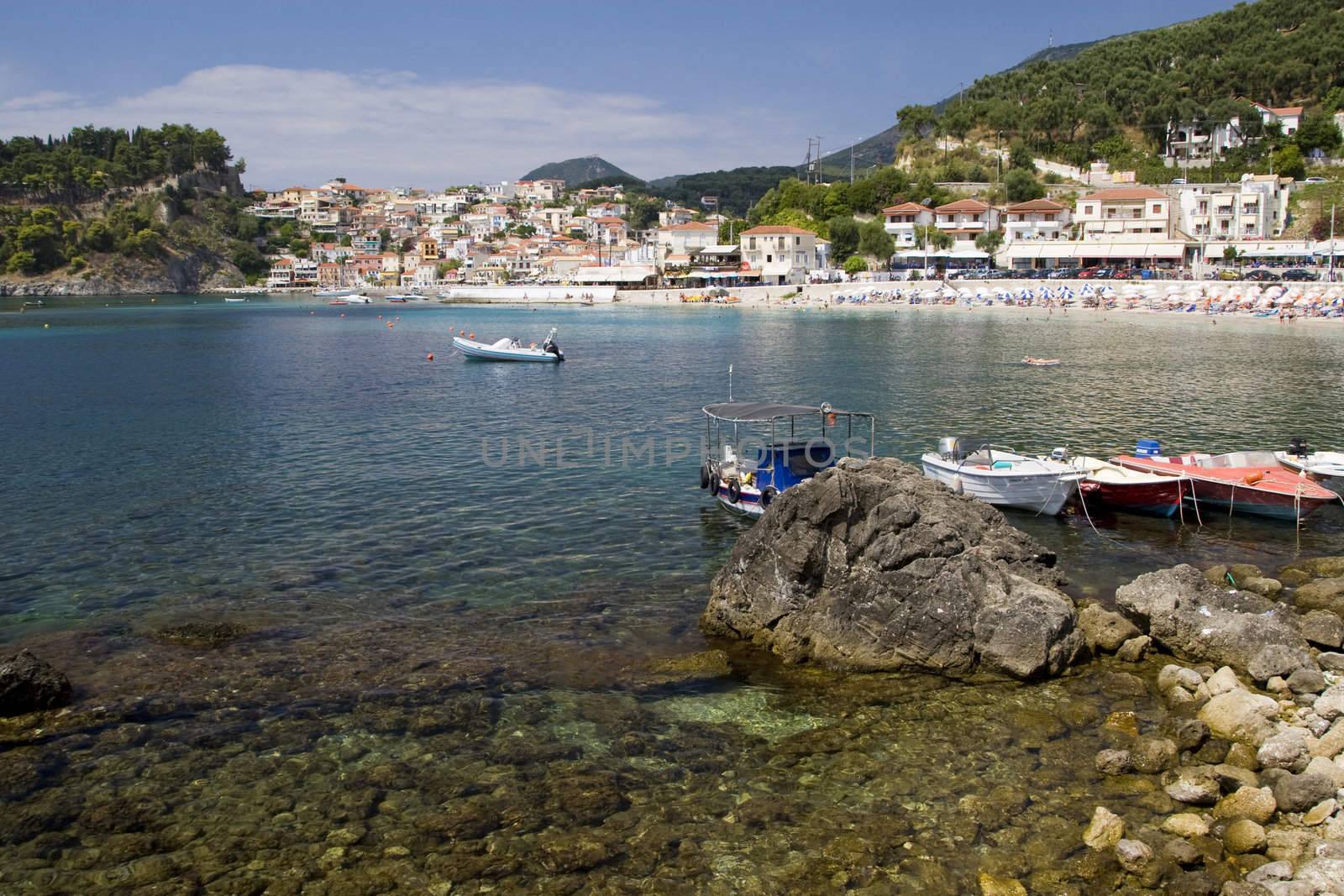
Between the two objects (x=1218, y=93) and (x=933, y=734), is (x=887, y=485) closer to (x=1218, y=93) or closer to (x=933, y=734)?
(x=933, y=734)

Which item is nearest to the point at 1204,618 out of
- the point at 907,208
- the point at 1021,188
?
the point at 907,208

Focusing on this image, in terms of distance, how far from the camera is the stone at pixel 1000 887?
827 cm

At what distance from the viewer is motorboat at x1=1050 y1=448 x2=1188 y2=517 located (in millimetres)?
20500

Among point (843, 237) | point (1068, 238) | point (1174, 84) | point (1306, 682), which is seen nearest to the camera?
point (1306, 682)

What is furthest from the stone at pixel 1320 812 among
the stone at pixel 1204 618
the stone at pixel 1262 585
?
the stone at pixel 1262 585

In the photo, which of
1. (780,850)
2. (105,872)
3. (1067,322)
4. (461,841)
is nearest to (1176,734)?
(780,850)

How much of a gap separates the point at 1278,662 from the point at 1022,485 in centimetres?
902

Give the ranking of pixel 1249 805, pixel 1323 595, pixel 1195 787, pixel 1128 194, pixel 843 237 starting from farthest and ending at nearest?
pixel 843 237 → pixel 1128 194 → pixel 1323 595 → pixel 1195 787 → pixel 1249 805

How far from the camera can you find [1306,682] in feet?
38.5

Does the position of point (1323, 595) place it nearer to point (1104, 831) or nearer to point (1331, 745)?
point (1331, 745)

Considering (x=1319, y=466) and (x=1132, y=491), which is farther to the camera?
(x=1319, y=466)

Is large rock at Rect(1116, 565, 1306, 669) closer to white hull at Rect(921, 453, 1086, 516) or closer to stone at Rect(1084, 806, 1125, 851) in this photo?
stone at Rect(1084, 806, 1125, 851)

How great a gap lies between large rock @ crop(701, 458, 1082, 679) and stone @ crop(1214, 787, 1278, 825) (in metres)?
3.19

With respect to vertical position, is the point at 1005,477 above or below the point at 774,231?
below
